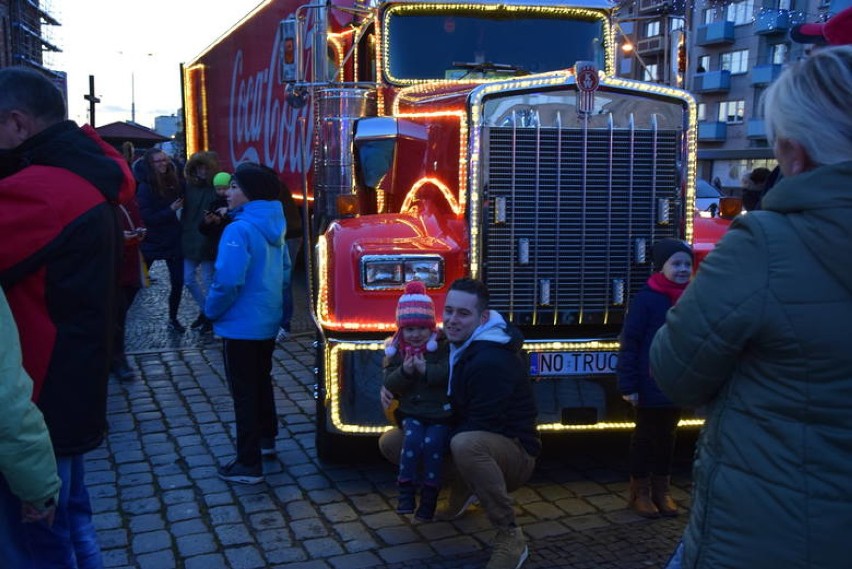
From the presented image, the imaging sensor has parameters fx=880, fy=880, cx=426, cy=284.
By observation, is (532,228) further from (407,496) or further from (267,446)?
(267,446)

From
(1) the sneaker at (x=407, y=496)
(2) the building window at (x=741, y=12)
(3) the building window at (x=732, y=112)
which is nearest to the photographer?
(1) the sneaker at (x=407, y=496)

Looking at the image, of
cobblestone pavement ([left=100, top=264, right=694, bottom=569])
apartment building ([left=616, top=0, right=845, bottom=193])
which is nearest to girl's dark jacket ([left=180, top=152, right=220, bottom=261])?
cobblestone pavement ([left=100, top=264, right=694, bottom=569])

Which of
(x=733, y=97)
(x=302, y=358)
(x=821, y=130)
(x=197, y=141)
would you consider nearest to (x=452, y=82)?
(x=302, y=358)

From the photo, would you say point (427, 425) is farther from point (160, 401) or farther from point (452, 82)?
point (160, 401)

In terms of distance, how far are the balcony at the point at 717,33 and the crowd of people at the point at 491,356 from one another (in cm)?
4683

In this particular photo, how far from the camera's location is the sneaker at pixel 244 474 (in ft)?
15.6

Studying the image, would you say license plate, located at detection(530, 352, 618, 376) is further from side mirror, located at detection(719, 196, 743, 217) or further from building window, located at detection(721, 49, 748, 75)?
building window, located at detection(721, 49, 748, 75)

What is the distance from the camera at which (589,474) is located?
499cm

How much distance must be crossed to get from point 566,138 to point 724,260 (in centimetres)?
305

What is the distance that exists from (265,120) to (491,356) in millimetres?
7469

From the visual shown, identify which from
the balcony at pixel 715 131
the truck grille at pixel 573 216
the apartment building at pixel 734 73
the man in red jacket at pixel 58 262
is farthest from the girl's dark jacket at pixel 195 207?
the balcony at pixel 715 131

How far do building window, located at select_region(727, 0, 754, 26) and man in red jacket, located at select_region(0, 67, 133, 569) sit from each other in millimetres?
46869

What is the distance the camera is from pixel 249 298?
4641 millimetres

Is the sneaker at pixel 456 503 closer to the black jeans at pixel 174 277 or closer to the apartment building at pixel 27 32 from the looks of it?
the black jeans at pixel 174 277
